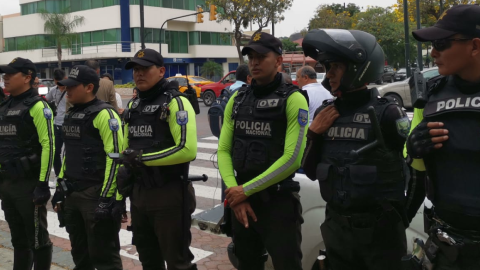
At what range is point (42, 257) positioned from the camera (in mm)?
4512

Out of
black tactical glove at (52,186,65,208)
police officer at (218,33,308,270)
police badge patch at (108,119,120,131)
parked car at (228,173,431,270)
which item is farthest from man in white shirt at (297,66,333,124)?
black tactical glove at (52,186,65,208)

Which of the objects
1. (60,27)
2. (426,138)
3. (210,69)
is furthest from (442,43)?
(60,27)

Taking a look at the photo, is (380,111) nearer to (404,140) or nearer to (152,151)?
(404,140)

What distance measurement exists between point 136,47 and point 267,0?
1440 cm

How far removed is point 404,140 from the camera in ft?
9.19

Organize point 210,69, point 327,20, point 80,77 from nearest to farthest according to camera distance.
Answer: point 80,77 < point 210,69 < point 327,20

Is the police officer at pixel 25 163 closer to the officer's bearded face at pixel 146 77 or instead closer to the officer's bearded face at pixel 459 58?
the officer's bearded face at pixel 146 77

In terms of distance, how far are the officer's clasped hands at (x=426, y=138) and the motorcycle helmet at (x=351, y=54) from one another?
1.99 feet

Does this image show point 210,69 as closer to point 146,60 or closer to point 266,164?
point 146,60

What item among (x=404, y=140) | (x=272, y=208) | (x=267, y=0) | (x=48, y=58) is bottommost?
(x=272, y=208)

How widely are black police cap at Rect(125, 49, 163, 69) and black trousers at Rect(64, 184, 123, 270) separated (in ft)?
3.32

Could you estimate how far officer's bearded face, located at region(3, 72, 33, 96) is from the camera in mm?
4609

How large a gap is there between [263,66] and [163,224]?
1.34 metres

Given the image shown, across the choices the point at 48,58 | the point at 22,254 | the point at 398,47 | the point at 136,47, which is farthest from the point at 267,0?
the point at 22,254
